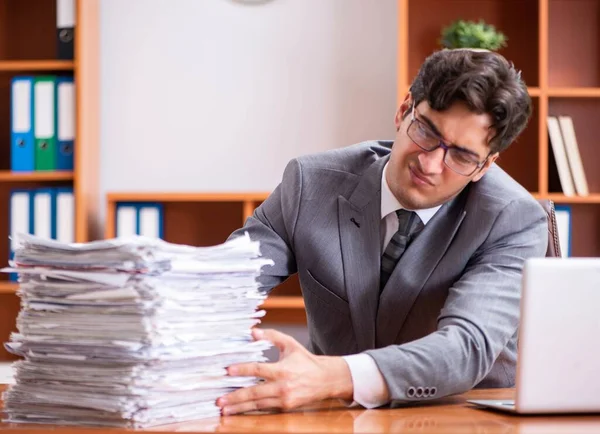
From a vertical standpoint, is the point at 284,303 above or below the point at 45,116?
below

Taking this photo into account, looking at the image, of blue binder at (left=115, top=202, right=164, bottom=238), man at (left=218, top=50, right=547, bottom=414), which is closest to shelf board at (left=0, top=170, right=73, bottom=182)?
blue binder at (left=115, top=202, right=164, bottom=238)

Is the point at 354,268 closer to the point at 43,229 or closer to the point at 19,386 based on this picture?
the point at 19,386

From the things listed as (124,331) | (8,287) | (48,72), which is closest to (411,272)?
(124,331)

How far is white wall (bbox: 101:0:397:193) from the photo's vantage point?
3.76 meters

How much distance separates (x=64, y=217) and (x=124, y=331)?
2.49m

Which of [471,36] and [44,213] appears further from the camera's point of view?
Answer: [44,213]

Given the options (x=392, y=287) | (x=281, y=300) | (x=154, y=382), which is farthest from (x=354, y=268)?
(x=281, y=300)

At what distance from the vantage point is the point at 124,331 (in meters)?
1.16

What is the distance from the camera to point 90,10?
3.67 m

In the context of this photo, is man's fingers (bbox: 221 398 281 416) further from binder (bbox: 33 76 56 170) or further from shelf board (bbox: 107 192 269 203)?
binder (bbox: 33 76 56 170)

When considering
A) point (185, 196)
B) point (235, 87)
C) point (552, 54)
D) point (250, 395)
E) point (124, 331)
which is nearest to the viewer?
point (124, 331)

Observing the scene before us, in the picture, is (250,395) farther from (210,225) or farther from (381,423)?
(210,225)

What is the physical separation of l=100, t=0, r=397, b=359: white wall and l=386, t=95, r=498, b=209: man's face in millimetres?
1917

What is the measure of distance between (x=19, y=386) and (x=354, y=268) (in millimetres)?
799
